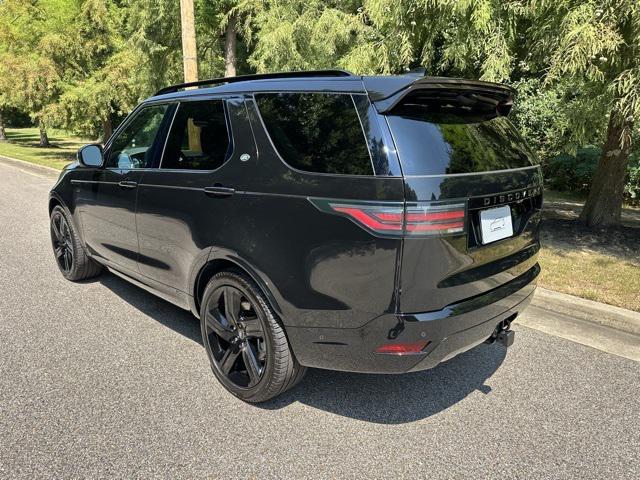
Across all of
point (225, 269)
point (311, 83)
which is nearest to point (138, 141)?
point (225, 269)

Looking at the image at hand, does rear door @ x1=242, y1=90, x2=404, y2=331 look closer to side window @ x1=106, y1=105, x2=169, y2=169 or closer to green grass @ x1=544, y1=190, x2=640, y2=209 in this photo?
side window @ x1=106, y1=105, x2=169, y2=169

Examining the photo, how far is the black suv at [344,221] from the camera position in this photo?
2.28 m

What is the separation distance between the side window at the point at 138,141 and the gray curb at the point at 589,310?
11.6ft

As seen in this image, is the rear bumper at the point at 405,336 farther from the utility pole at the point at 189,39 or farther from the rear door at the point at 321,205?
the utility pole at the point at 189,39

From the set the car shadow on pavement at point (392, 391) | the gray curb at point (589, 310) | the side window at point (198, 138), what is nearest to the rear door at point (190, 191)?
the side window at point (198, 138)

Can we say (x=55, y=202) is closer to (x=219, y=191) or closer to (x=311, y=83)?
(x=219, y=191)

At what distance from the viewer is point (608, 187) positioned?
6.95 meters

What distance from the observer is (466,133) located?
8.50 ft

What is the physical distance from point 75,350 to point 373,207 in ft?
8.60

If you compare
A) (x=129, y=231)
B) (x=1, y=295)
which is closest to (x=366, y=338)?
(x=129, y=231)

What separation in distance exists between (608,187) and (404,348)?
6.05 m

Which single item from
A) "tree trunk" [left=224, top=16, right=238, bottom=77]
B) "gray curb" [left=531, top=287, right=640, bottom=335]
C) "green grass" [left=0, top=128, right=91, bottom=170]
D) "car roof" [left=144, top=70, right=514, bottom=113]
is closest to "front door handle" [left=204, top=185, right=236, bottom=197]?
"car roof" [left=144, top=70, right=514, bottom=113]

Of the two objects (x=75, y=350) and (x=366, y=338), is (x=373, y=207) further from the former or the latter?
(x=75, y=350)

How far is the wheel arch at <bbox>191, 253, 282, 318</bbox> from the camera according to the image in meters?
2.63
